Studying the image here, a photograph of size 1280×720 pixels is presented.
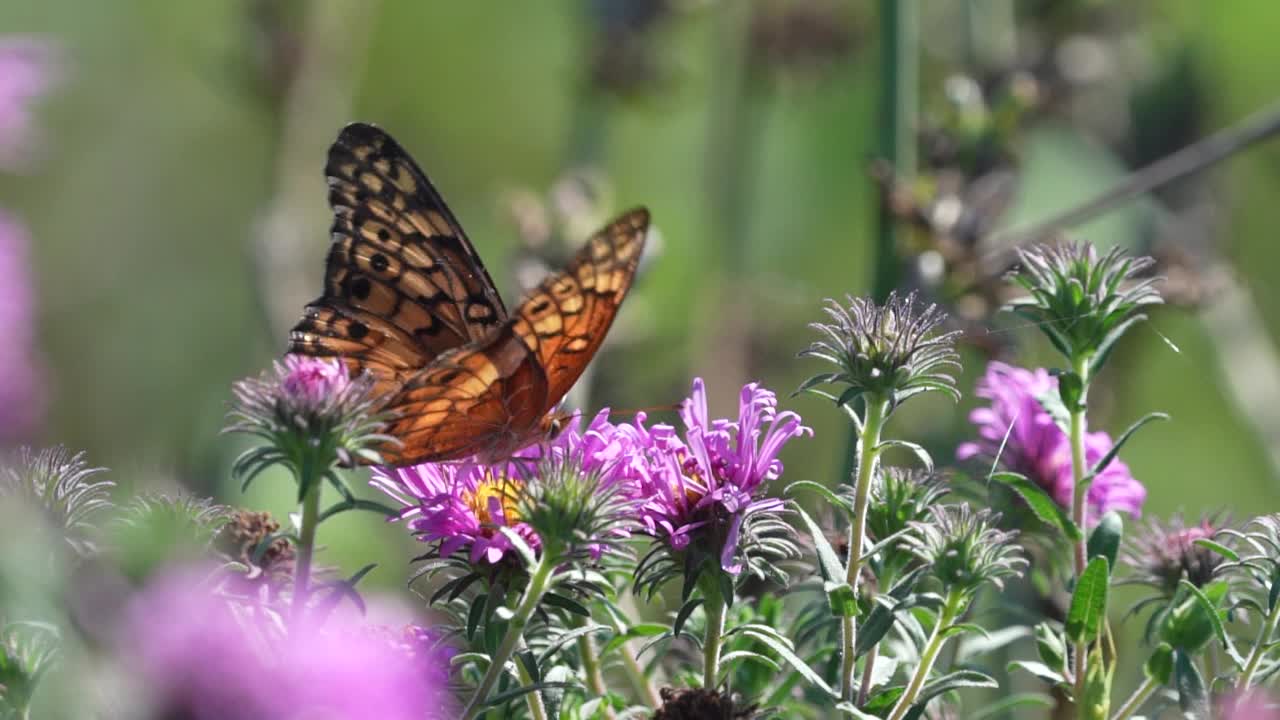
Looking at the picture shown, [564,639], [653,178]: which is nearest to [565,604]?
[564,639]

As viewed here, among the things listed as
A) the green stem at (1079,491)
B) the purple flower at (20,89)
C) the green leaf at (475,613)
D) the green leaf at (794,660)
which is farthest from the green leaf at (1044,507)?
the purple flower at (20,89)

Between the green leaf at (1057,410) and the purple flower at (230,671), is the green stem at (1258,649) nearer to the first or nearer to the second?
the green leaf at (1057,410)

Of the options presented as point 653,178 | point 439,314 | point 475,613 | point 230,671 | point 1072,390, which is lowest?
point 230,671

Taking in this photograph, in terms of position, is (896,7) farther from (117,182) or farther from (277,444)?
(117,182)

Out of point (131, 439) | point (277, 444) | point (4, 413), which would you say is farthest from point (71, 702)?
point (131, 439)

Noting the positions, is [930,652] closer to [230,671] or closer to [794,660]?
[794,660]

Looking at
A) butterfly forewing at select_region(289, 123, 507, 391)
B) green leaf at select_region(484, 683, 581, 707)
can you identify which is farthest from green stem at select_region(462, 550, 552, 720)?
butterfly forewing at select_region(289, 123, 507, 391)
